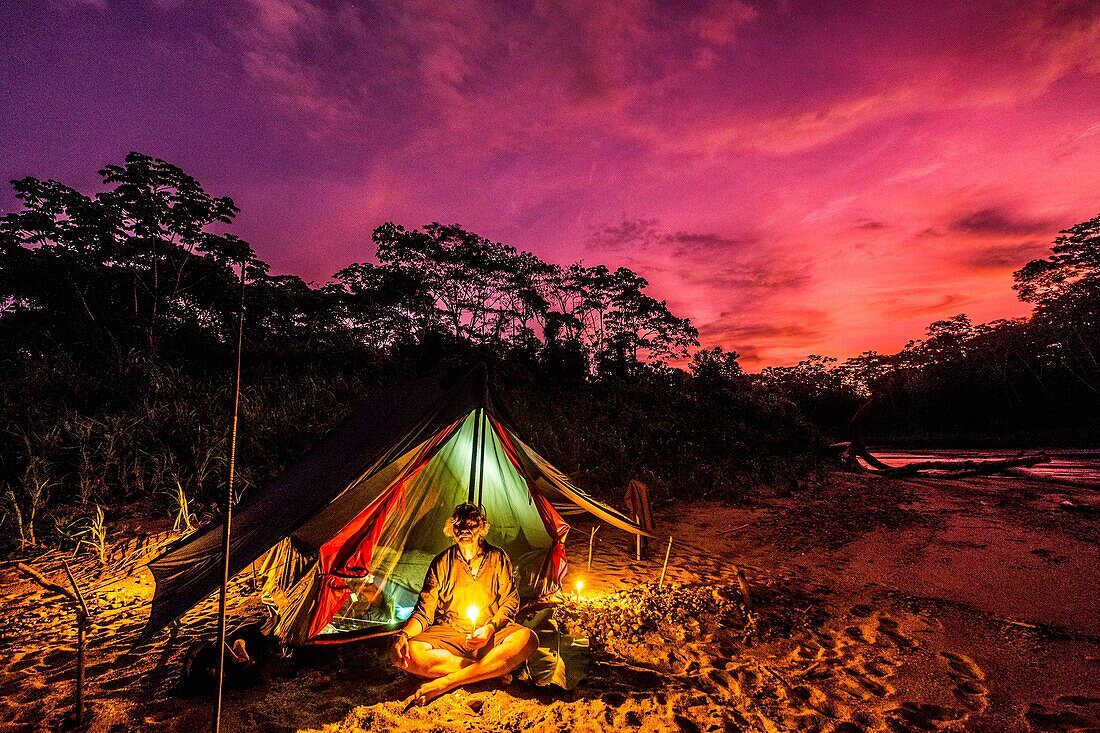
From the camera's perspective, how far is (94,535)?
5234 mm

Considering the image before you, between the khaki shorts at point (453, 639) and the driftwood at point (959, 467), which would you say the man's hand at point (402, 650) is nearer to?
the khaki shorts at point (453, 639)

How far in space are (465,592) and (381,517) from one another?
0.93m

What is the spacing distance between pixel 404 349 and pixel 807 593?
50.9 feet

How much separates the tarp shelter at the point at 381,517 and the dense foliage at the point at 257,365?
3.22ft

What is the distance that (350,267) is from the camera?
1844 centimetres

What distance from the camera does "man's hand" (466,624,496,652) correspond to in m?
2.96

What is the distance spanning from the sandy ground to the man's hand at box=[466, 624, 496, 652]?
0.28 metres

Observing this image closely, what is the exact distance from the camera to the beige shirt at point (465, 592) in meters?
3.15

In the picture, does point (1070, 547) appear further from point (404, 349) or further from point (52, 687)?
point (404, 349)

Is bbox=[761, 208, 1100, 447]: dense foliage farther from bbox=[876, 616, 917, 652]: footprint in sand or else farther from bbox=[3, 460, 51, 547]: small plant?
bbox=[3, 460, 51, 547]: small plant

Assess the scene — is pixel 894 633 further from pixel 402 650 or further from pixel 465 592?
pixel 402 650

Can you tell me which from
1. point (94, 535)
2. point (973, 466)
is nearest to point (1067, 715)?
point (94, 535)

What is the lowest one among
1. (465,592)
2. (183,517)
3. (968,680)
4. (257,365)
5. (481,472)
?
(968,680)

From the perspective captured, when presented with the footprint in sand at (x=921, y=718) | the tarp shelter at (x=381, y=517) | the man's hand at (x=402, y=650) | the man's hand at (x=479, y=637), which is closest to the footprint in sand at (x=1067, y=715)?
the footprint in sand at (x=921, y=718)
